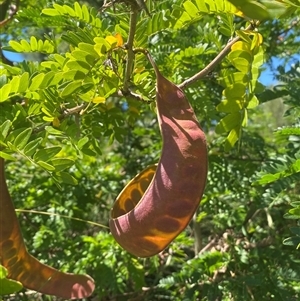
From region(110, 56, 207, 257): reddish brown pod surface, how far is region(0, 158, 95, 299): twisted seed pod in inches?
13.7

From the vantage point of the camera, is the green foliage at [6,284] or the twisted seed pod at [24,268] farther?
the twisted seed pod at [24,268]

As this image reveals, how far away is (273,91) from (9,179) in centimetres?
87

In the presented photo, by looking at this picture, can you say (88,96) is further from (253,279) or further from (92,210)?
(92,210)

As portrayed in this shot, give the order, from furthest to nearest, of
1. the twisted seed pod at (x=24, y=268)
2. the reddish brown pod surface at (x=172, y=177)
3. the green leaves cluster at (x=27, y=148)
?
the twisted seed pod at (x=24, y=268)
the green leaves cluster at (x=27, y=148)
the reddish brown pod surface at (x=172, y=177)

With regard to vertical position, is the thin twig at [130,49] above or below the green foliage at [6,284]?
above

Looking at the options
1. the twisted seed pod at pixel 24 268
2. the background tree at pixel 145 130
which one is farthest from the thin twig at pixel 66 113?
the twisted seed pod at pixel 24 268

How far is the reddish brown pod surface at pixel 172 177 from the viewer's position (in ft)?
2.28

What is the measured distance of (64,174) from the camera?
84 cm

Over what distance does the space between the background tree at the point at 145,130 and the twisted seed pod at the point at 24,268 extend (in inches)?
3.9

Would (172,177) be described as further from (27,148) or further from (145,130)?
(145,130)

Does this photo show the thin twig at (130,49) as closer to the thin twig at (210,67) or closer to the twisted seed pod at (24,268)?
the thin twig at (210,67)

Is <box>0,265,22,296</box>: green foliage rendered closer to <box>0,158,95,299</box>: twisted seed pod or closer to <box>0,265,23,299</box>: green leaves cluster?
<box>0,265,23,299</box>: green leaves cluster

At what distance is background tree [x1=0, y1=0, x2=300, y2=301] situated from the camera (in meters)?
0.82

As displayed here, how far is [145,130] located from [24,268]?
905 mm
